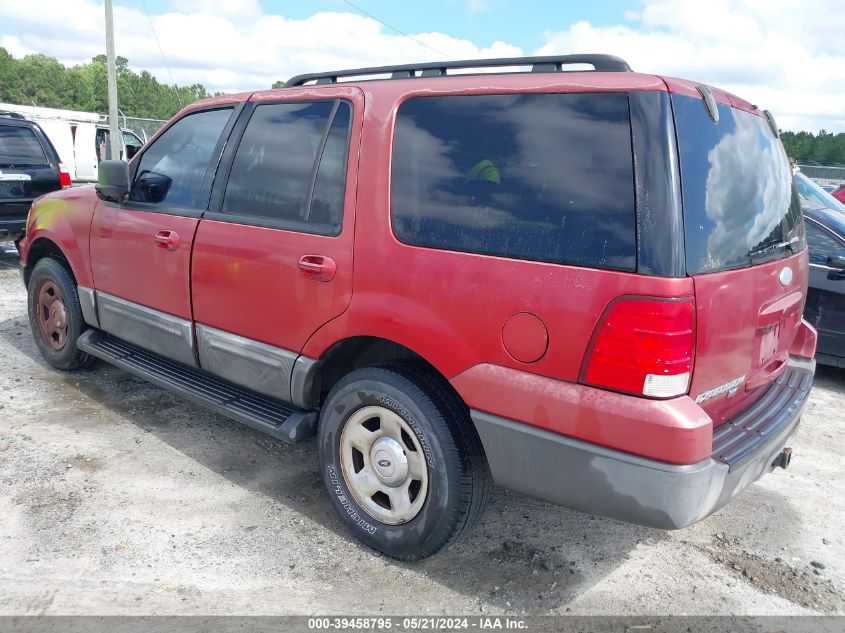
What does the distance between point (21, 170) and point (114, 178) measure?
5757 millimetres

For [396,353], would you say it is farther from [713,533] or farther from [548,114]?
[713,533]

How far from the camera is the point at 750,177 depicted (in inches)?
103

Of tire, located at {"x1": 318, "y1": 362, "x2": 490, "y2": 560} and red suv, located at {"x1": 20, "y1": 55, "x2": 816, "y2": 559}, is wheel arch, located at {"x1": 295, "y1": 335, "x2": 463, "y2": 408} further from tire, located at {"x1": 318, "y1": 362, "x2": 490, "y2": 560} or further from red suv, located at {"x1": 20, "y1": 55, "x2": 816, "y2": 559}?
tire, located at {"x1": 318, "y1": 362, "x2": 490, "y2": 560}

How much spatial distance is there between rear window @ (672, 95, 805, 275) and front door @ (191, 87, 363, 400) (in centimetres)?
137

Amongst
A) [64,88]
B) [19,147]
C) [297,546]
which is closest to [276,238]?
[297,546]

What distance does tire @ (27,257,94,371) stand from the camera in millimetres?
4668

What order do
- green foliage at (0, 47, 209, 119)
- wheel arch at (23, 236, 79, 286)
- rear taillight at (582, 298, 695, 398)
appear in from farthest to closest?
green foliage at (0, 47, 209, 119), wheel arch at (23, 236, 79, 286), rear taillight at (582, 298, 695, 398)

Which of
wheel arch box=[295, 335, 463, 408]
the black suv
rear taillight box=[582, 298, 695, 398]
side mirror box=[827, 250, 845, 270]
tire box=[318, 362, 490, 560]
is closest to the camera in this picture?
rear taillight box=[582, 298, 695, 398]

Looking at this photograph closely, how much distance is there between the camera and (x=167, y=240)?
3.71 metres

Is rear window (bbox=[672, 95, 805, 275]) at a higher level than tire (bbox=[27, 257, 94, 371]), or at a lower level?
higher

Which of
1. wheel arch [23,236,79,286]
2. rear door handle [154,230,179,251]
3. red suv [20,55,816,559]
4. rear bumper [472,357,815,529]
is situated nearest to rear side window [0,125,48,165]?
wheel arch [23,236,79,286]

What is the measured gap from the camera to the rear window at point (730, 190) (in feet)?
7.29

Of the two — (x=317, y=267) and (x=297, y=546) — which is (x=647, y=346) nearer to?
(x=317, y=267)

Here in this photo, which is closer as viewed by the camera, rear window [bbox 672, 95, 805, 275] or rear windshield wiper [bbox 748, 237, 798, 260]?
rear window [bbox 672, 95, 805, 275]
